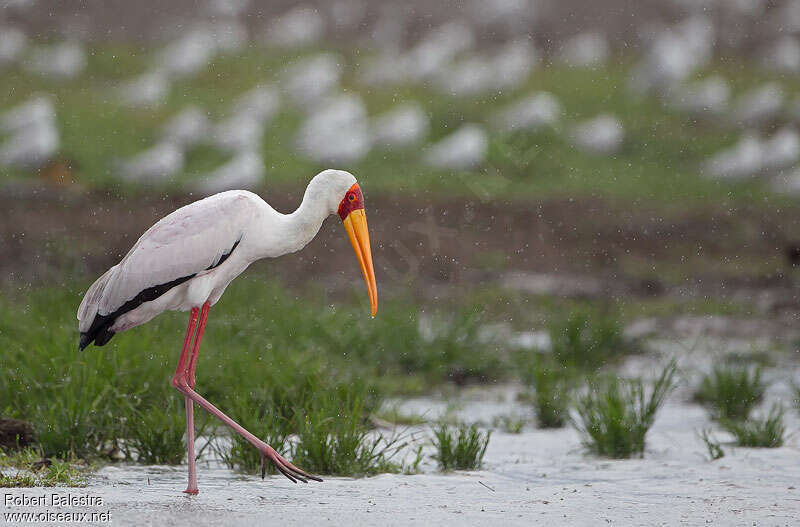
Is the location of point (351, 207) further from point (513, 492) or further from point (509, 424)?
point (509, 424)

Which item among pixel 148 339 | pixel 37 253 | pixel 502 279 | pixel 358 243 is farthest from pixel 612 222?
pixel 358 243

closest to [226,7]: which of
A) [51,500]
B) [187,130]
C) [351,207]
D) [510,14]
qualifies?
[510,14]

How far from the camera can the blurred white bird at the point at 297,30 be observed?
22.1 metres

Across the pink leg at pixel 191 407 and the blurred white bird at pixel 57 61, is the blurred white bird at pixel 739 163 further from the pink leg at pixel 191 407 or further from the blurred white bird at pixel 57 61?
the pink leg at pixel 191 407

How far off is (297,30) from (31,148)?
9.62 m

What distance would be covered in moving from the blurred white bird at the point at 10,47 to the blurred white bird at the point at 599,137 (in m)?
9.12

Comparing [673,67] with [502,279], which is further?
[673,67]

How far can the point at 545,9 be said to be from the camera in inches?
1004

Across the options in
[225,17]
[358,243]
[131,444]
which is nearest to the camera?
[358,243]

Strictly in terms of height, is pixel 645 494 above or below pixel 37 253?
below

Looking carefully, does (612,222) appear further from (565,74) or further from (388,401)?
(565,74)

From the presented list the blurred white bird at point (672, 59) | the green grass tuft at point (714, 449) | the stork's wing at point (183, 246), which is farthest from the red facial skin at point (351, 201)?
the blurred white bird at point (672, 59)

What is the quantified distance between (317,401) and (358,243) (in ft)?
3.70

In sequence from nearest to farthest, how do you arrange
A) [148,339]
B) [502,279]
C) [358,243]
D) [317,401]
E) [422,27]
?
[358,243] → [317,401] → [148,339] → [502,279] → [422,27]
